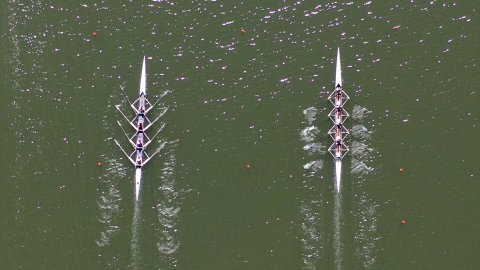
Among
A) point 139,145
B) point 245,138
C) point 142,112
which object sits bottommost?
point 139,145

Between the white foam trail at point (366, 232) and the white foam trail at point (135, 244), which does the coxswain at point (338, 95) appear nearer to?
the white foam trail at point (366, 232)

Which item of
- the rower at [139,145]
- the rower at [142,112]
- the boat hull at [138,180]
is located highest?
the rower at [142,112]

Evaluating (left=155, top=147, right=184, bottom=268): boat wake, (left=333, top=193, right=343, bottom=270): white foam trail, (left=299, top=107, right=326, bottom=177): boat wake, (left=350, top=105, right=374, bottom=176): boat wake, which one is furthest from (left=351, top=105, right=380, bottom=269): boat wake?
(left=155, top=147, right=184, bottom=268): boat wake

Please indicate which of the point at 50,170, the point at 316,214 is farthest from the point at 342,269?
the point at 50,170

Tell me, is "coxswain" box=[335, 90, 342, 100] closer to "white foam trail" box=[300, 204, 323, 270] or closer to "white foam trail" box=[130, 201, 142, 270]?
"white foam trail" box=[300, 204, 323, 270]

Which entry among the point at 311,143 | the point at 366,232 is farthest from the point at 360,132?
the point at 366,232

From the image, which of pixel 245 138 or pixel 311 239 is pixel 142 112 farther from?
pixel 311 239

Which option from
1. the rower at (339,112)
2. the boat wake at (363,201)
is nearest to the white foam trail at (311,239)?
the boat wake at (363,201)
